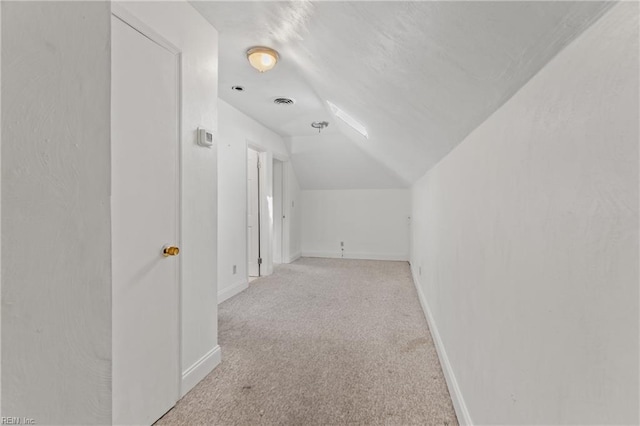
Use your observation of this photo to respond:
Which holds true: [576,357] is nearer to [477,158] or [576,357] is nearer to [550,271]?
[550,271]

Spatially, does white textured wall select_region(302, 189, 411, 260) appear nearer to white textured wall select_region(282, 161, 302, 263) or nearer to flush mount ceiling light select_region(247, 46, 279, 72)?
white textured wall select_region(282, 161, 302, 263)

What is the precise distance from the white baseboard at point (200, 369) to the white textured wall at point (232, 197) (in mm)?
1365

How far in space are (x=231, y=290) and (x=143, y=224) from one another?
223cm

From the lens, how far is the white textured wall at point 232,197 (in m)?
3.41

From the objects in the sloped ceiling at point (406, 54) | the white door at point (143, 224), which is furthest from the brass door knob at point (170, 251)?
the sloped ceiling at point (406, 54)

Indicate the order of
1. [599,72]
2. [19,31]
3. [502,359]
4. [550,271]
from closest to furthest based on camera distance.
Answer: [19,31]
[599,72]
[550,271]
[502,359]

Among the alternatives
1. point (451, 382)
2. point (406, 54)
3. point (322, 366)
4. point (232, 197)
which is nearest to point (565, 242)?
point (406, 54)

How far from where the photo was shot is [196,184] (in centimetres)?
184

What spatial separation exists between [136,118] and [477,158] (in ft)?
5.14

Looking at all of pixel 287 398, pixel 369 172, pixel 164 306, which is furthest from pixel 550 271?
pixel 369 172

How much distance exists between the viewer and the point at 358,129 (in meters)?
3.73

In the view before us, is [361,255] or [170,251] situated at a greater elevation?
[170,251]

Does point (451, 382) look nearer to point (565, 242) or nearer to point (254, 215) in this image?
point (565, 242)

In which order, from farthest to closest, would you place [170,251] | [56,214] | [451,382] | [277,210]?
1. [277,210]
2. [451,382]
3. [170,251]
4. [56,214]
